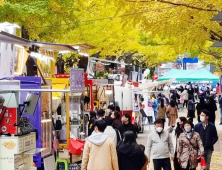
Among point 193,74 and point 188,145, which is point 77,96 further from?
point 193,74

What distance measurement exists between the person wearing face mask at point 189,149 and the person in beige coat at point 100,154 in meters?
2.30

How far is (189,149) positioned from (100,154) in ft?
8.46

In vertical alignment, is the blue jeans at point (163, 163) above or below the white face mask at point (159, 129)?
below

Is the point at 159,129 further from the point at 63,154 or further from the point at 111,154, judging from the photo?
the point at 63,154

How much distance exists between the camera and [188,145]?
10.7 metres

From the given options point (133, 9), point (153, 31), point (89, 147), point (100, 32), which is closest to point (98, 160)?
point (89, 147)

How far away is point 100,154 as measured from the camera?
893 centimetres

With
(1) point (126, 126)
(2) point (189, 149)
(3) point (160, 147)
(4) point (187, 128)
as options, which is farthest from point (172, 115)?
(3) point (160, 147)

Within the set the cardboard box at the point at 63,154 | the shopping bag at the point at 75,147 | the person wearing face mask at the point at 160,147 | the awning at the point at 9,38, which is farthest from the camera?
the cardboard box at the point at 63,154

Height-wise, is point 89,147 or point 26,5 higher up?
point 26,5

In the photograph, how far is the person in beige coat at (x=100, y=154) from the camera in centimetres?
892

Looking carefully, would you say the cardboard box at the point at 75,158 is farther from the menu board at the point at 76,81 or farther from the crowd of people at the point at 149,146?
the menu board at the point at 76,81

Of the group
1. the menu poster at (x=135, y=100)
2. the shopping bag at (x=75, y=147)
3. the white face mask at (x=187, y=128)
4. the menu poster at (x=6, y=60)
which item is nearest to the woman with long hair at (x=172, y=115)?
the menu poster at (x=135, y=100)

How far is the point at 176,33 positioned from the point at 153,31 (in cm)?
81
